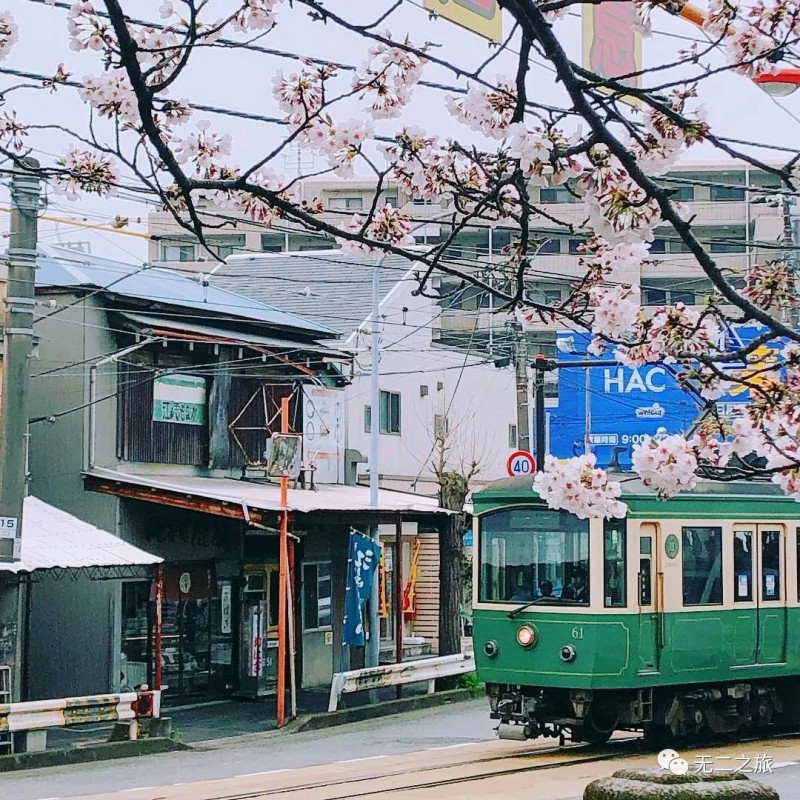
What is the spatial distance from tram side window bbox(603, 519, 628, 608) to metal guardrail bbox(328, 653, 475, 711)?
6.58 metres

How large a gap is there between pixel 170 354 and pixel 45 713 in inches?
283

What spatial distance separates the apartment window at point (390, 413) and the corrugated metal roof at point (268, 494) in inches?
286

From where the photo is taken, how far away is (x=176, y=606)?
2244 centimetres

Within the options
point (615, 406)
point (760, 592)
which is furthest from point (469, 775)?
point (615, 406)

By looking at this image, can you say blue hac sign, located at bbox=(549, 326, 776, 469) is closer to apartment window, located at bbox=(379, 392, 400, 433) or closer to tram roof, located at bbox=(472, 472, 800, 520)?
apartment window, located at bbox=(379, 392, 400, 433)

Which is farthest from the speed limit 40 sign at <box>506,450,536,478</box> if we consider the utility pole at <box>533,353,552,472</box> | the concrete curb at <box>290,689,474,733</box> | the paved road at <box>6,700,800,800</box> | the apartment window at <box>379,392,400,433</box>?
the apartment window at <box>379,392,400,433</box>

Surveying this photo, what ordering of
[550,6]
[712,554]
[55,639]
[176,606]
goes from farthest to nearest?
[176,606]
[55,639]
[712,554]
[550,6]

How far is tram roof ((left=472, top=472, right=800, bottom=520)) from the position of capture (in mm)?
14633

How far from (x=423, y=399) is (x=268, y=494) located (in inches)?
545

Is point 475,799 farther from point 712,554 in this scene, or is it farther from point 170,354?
point 170,354

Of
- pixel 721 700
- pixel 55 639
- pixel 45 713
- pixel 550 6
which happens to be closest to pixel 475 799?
pixel 721 700

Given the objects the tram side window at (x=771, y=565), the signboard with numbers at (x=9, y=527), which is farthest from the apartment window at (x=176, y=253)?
the tram side window at (x=771, y=565)

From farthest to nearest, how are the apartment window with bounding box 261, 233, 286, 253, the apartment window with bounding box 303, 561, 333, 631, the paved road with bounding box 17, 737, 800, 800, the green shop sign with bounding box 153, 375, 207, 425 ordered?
the apartment window with bounding box 261, 233, 286, 253
the apartment window with bounding box 303, 561, 333, 631
the green shop sign with bounding box 153, 375, 207, 425
the paved road with bounding box 17, 737, 800, 800

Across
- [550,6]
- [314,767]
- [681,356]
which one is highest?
[550,6]
